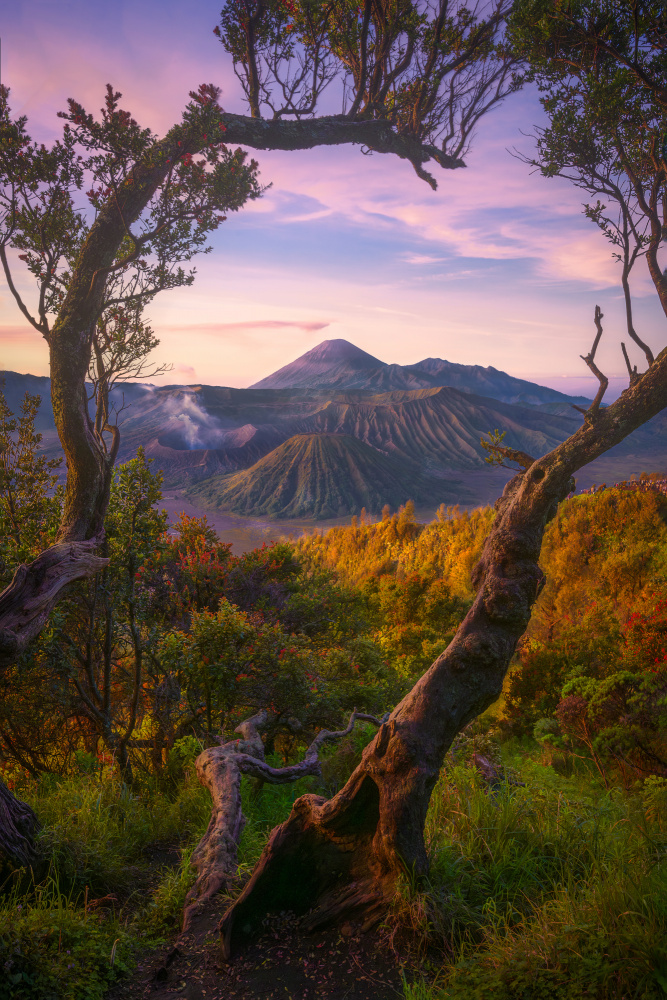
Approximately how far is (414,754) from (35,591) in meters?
2.29

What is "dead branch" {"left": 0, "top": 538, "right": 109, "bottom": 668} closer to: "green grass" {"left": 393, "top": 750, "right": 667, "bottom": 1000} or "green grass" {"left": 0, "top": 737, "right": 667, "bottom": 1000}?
"green grass" {"left": 0, "top": 737, "right": 667, "bottom": 1000}

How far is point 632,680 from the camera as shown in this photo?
5.30 m

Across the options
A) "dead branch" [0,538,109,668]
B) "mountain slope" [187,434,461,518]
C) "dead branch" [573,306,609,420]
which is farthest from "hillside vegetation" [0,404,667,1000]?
"mountain slope" [187,434,461,518]

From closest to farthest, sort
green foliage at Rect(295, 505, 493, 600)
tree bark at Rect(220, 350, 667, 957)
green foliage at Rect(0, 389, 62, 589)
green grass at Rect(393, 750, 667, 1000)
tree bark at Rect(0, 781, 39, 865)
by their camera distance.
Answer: green grass at Rect(393, 750, 667, 1000), tree bark at Rect(220, 350, 667, 957), tree bark at Rect(0, 781, 39, 865), green foliage at Rect(0, 389, 62, 589), green foliage at Rect(295, 505, 493, 600)

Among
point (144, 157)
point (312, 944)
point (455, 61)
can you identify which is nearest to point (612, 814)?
point (312, 944)

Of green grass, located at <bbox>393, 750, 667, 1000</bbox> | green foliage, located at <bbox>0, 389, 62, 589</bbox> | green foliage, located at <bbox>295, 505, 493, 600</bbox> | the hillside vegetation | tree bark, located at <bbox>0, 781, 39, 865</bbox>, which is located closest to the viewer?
green grass, located at <bbox>393, 750, 667, 1000</bbox>

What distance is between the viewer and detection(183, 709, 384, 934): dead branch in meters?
3.01

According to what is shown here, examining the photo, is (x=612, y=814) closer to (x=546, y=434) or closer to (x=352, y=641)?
(x=352, y=641)

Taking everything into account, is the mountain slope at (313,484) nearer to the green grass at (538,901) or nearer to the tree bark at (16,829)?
the tree bark at (16,829)

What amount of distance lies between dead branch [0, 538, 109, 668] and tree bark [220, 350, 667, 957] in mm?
1689

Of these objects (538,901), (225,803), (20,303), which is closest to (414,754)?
(538,901)

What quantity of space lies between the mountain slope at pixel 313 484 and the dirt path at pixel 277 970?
267 ft

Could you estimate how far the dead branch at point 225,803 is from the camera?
301 cm

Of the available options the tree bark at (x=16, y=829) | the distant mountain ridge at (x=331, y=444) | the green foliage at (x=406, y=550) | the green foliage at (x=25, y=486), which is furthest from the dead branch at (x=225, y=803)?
the distant mountain ridge at (x=331, y=444)
